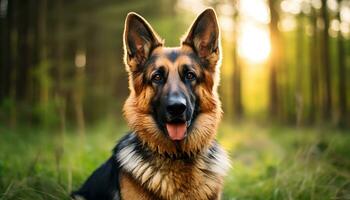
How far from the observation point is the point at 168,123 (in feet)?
15.3

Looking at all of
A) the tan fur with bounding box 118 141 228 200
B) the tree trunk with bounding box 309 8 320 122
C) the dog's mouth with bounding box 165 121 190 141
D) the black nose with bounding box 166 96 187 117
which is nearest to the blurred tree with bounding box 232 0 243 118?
the tree trunk with bounding box 309 8 320 122

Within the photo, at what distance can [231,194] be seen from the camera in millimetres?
6840

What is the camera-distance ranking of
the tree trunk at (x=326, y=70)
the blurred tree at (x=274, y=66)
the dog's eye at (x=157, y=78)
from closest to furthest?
the dog's eye at (x=157, y=78)
the tree trunk at (x=326, y=70)
the blurred tree at (x=274, y=66)

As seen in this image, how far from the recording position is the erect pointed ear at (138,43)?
503 centimetres

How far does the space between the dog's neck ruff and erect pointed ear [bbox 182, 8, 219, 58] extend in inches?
44.3

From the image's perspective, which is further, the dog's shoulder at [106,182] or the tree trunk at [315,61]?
the tree trunk at [315,61]

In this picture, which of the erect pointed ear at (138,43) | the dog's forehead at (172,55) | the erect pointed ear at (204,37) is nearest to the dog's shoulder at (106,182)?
the erect pointed ear at (138,43)

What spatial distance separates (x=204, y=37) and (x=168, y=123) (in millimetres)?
1155

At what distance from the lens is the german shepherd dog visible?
4.62 meters

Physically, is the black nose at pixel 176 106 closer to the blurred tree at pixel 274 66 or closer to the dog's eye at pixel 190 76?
the dog's eye at pixel 190 76

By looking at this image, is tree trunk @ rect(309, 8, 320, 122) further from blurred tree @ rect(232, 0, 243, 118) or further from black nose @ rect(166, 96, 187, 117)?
black nose @ rect(166, 96, 187, 117)

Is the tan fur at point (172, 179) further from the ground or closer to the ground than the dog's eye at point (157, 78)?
closer to the ground

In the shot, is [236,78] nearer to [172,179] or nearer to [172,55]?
[172,55]

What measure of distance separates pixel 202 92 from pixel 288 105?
1128 inches
